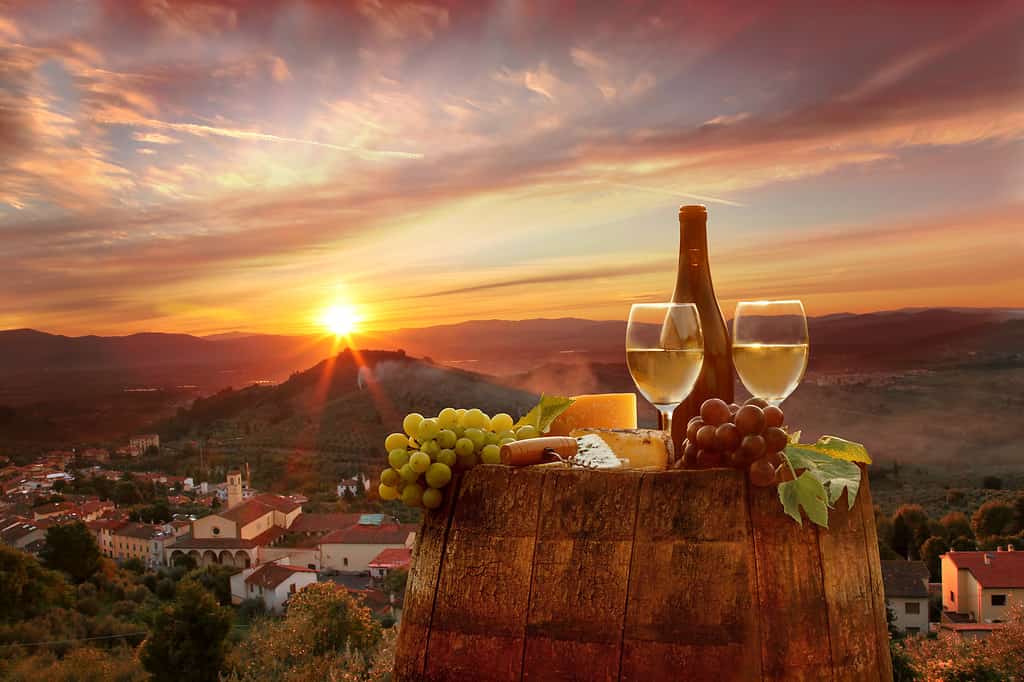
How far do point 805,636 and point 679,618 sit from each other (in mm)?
197

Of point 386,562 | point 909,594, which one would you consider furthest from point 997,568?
point 386,562

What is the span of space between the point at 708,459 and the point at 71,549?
23.8 metres

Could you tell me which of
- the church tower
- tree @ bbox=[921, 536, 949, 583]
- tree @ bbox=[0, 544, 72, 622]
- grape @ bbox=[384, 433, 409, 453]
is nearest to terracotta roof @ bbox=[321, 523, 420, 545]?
the church tower

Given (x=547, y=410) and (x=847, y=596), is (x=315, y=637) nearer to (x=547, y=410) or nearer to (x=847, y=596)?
(x=547, y=410)

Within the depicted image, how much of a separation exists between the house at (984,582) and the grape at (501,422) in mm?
17745

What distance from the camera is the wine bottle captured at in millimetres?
2010

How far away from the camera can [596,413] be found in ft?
5.87

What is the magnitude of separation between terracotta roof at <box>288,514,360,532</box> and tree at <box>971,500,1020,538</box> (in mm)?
17460

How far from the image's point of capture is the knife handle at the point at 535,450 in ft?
4.65

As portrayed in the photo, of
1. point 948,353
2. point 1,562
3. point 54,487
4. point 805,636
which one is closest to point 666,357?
point 805,636

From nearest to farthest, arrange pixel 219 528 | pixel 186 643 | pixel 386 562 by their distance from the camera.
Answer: pixel 186 643 → pixel 386 562 → pixel 219 528

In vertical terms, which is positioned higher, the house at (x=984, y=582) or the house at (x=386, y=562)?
the house at (x=984, y=582)

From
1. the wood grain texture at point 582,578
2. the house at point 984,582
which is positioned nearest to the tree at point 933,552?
the house at point 984,582

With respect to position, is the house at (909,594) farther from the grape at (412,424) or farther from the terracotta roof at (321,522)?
the grape at (412,424)
